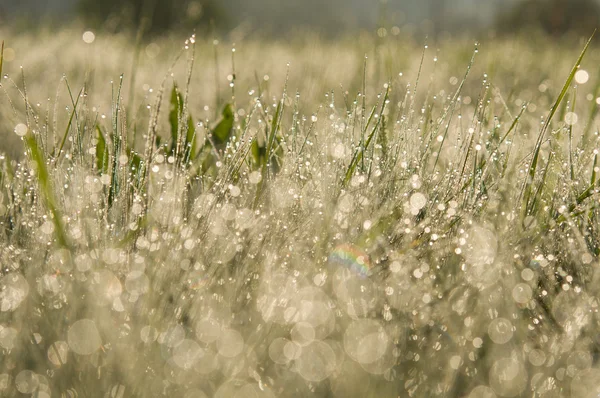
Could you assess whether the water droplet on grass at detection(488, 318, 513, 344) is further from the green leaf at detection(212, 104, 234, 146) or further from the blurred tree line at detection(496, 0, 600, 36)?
the blurred tree line at detection(496, 0, 600, 36)

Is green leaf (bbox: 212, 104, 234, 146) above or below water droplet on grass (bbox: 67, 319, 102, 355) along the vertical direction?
below

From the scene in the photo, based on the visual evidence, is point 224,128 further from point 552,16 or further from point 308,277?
point 552,16

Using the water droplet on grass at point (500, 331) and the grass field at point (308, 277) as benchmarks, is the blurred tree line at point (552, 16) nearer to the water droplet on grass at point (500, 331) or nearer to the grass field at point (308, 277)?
the grass field at point (308, 277)

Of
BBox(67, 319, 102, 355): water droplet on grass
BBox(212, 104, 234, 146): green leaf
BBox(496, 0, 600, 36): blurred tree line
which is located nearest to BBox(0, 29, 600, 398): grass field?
BBox(67, 319, 102, 355): water droplet on grass

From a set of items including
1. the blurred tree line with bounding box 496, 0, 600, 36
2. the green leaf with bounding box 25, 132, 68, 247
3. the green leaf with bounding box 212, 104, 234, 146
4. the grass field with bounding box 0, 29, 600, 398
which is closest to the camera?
the grass field with bounding box 0, 29, 600, 398

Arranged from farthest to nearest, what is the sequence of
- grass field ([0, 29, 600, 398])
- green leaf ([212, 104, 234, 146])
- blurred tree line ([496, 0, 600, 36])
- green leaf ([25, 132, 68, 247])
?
blurred tree line ([496, 0, 600, 36]) < green leaf ([212, 104, 234, 146]) < green leaf ([25, 132, 68, 247]) < grass field ([0, 29, 600, 398])

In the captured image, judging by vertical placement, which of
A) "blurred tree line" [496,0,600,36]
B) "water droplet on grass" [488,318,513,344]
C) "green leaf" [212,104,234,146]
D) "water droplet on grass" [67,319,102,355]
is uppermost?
"water droplet on grass" [488,318,513,344]

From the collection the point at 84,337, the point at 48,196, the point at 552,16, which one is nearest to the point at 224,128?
the point at 48,196

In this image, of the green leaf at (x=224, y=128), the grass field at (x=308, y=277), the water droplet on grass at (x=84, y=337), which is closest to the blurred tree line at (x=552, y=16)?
the green leaf at (x=224, y=128)

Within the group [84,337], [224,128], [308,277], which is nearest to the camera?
[84,337]

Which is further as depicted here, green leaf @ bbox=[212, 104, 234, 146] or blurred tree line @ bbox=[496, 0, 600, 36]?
blurred tree line @ bbox=[496, 0, 600, 36]
